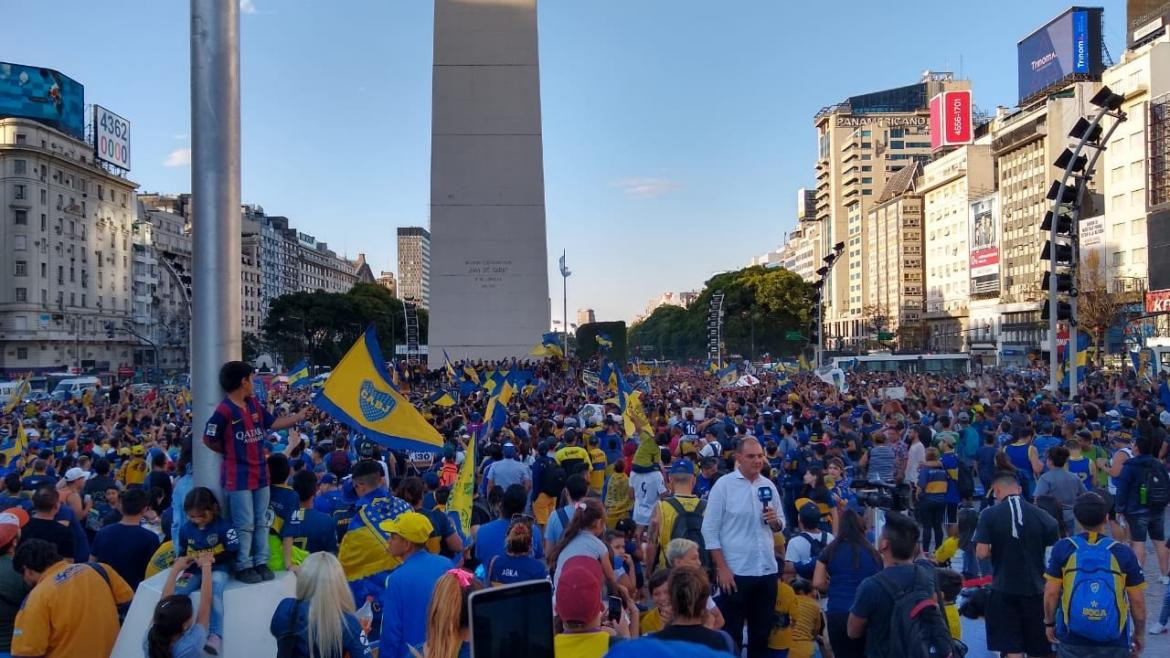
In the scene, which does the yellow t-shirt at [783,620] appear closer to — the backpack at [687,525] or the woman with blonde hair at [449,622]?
the backpack at [687,525]

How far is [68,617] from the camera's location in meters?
4.44

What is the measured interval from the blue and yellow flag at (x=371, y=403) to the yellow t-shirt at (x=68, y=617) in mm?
2287

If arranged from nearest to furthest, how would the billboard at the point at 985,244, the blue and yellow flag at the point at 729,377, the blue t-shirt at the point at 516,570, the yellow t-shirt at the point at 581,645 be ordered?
the yellow t-shirt at the point at 581,645
the blue t-shirt at the point at 516,570
the blue and yellow flag at the point at 729,377
the billboard at the point at 985,244

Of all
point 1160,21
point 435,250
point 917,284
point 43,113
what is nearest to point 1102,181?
point 1160,21

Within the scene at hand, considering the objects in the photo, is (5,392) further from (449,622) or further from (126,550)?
A: (449,622)

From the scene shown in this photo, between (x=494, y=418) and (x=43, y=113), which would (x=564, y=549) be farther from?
(x=43, y=113)

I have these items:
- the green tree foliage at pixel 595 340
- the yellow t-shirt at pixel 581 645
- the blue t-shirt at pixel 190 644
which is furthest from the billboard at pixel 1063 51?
the blue t-shirt at pixel 190 644

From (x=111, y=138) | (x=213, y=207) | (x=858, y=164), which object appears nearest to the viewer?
(x=213, y=207)

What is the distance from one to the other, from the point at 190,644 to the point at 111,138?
85222 millimetres

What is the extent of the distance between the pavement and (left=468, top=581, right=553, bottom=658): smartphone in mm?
5229

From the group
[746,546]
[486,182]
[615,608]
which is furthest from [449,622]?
[486,182]

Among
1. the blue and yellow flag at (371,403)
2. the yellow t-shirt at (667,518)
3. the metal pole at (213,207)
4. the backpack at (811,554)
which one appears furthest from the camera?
the blue and yellow flag at (371,403)

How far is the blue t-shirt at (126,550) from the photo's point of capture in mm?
5730

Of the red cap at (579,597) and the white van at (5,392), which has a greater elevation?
the red cap at (579,597)
